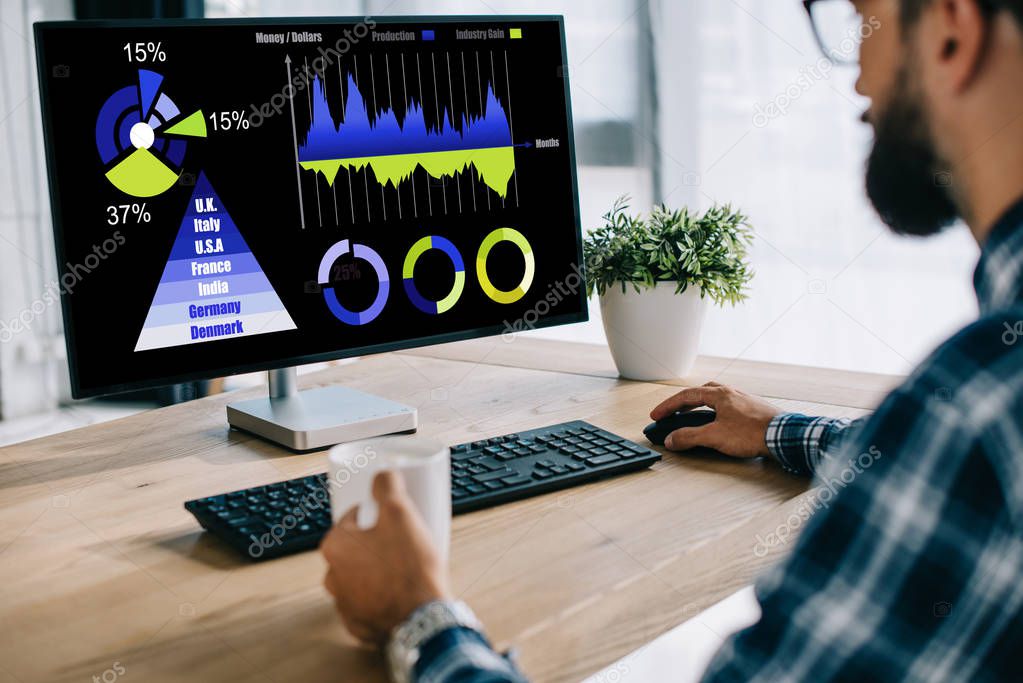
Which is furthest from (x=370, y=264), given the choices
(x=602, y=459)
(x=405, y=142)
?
(x=602, y=459)

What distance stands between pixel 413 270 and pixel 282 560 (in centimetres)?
52

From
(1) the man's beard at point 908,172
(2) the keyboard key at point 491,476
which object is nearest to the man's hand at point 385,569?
(2) the keyboard key at point 491,476

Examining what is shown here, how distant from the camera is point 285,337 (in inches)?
49.9

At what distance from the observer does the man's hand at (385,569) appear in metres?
0.75

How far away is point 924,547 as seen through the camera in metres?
0.62

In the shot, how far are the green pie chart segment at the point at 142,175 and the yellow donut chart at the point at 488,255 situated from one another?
Result: 42 cm

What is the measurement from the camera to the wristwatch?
2.35 ft

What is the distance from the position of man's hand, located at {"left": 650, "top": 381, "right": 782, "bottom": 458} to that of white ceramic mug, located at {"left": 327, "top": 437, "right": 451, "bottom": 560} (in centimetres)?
46

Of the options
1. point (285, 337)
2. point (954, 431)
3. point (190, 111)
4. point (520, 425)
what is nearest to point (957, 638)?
point (954, 431)

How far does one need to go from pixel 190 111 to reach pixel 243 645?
0.67m

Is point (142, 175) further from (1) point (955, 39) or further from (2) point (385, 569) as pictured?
(1) point (955, 39)

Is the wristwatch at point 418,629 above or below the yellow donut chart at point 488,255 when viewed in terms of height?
below

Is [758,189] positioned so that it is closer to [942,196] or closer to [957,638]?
[942,196]

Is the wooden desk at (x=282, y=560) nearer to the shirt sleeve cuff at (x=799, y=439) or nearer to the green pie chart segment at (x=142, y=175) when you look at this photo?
the shirt sleeve cuff at (x=799, y=439)
